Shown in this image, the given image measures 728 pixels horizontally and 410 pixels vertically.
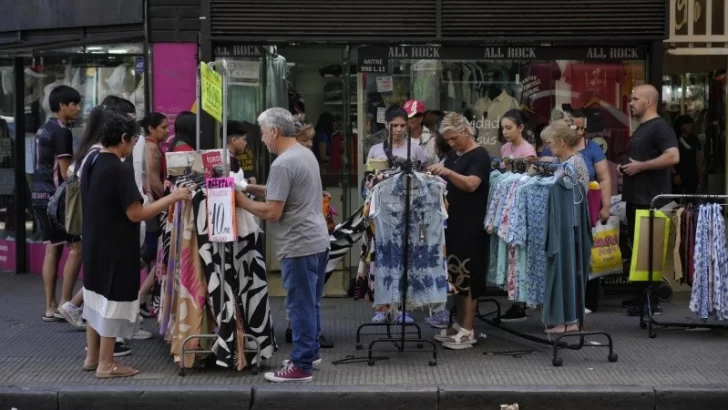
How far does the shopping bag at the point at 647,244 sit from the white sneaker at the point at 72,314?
4.61 metres

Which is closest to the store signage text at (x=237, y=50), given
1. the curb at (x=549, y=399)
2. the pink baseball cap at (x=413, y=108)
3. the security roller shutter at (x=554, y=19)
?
the pink baseball cap at (x=413, y=108)

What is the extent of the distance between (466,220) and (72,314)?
3.40 meters

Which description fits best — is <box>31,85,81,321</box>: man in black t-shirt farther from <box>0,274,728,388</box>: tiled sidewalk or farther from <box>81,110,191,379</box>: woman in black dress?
<box>81,110,191,379</box>: woman in black dress

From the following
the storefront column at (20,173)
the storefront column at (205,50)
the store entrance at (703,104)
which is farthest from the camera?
the storefront column at (20,173)

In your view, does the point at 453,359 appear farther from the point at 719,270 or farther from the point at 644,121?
the point at 644,121

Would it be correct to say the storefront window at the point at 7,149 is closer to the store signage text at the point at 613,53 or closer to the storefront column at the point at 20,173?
the storefront column at the point at 20,173

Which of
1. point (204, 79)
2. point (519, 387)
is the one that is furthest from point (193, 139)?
point (519, 387)

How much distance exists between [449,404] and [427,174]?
1.79 metres

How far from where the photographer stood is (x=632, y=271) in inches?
354

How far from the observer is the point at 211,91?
7.79 m

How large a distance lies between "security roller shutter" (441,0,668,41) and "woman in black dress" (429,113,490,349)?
2.11 metres

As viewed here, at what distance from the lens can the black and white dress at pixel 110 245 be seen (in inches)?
296

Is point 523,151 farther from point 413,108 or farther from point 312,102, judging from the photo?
point 312,102

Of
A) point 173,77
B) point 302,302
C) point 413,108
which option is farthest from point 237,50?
point 302,302
